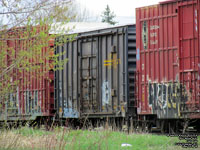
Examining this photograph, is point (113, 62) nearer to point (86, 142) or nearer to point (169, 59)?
point (169, 59)

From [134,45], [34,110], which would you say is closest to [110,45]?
[134,45]

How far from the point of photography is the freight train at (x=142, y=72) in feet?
42.7

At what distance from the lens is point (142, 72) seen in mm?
14375

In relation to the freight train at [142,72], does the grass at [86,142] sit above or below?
below

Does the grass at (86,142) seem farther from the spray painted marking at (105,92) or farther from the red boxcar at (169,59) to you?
the spray painted marking at (105,92)

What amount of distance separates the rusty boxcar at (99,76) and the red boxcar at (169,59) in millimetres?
664

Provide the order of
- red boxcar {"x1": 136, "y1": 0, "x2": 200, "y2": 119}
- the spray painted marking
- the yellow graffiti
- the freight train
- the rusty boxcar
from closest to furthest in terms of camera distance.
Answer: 1. red boxcar {"x1": 136, "y1": 0, "x2": 200, "y2": 119}
2. the freight train
3. the rusty boxcar
4. the yellow graffiti
5. the spray painted marking

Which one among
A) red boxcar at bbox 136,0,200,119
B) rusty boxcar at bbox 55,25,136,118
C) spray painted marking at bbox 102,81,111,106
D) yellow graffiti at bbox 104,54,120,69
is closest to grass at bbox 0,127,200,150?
red boxcar at bbox 136,0,200,119

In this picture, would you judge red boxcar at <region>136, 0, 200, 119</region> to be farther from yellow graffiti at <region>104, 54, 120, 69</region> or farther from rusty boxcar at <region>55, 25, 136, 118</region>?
yellow graffiti at <region>104, 54, 120, 69</region>

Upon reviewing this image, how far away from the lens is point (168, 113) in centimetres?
1348

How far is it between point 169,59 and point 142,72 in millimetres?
1176

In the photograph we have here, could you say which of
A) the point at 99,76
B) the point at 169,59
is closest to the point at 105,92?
the point at 99,76

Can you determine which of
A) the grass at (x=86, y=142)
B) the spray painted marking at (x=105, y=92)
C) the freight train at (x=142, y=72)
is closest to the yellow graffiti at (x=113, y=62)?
the freight train at (x=142, y=72)

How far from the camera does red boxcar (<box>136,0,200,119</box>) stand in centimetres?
1288
